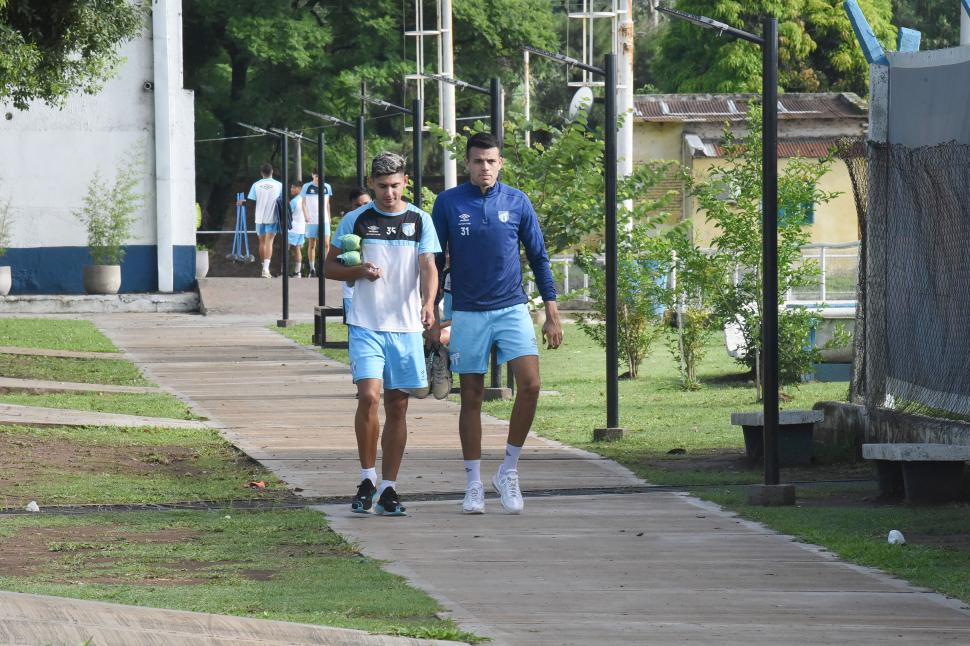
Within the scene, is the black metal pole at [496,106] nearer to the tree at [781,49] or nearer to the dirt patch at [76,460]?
the dirt patch at [76,460]

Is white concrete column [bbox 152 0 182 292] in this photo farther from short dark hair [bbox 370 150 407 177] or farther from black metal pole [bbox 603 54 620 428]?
short dark hair [bbox 370 150 407 177]

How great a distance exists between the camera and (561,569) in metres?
7.61

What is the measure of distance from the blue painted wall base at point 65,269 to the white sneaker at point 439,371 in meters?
28.4

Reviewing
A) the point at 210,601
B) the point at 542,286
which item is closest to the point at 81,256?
the point at 542,286

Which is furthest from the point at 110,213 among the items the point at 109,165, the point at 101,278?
the point at 101,278

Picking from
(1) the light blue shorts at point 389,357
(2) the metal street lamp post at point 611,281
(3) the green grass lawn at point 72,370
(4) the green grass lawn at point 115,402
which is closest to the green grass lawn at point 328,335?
(3) the green grass lawn at point 72,370

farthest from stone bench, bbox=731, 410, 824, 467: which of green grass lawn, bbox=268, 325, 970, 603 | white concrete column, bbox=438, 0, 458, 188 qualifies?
white concrete column, bbox=438, 0, 458, 188

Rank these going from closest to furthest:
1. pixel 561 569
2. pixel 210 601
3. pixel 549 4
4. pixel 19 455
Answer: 1. pixel 210 601
2. pixel 561 569
3. pixel 19 455
4. pixel 549 4

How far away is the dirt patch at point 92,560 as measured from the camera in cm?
739

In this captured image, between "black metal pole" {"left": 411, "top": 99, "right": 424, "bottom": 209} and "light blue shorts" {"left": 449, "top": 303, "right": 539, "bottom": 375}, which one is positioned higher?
"black metal pole" {"left": 411, "top": 99, "right": 424, "bottom": 209}

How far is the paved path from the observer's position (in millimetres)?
6316

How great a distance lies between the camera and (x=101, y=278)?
119 feet

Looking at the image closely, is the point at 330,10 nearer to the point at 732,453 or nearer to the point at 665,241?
the point at 665,241

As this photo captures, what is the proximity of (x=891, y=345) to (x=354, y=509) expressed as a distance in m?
4.54
